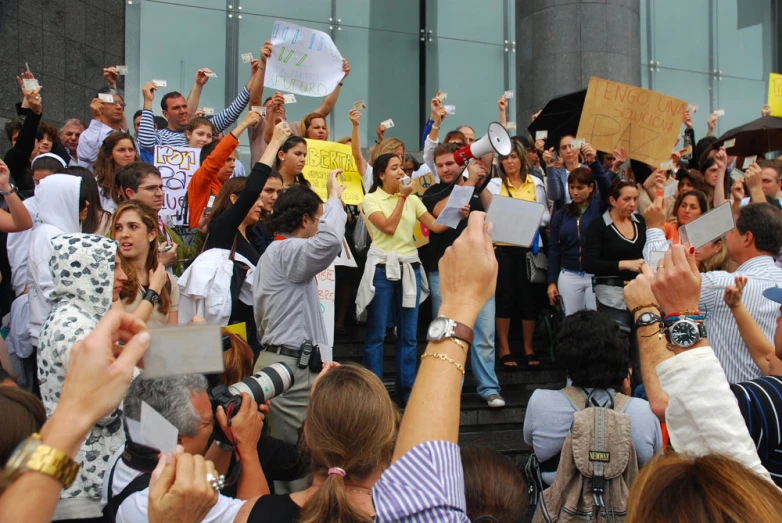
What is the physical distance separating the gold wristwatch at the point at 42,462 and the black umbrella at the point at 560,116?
8.06 m

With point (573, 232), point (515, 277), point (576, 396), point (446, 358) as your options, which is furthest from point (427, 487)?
point (515, 277)

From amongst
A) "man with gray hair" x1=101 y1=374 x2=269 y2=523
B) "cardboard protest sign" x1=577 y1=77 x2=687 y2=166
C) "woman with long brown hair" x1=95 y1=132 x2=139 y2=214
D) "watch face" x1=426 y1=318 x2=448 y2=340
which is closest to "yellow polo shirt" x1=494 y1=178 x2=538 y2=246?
"cardboard protest sign" x1=577 y1=77 x2=687 y2=166

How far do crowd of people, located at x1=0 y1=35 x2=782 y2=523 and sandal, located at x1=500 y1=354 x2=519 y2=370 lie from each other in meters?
0.02

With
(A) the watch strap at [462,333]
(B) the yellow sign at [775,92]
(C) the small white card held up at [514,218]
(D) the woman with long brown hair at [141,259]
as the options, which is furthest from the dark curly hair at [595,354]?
(B) the yellow sign at [775,92]

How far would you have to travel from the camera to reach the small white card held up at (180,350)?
1632 mm

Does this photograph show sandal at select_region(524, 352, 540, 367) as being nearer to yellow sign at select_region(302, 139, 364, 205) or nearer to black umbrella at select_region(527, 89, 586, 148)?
yellow sign at select_region(302, 139, 364, 205)

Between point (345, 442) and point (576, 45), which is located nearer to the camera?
point (345, 442)

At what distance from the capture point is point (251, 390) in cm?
321

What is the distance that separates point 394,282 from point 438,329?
4506 millimetres

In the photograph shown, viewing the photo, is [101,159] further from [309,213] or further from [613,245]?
[613,245]

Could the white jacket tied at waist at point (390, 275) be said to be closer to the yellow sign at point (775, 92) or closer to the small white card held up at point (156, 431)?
the small white card held up at point (156, 431)

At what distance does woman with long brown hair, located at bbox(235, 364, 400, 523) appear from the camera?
7.47 ft

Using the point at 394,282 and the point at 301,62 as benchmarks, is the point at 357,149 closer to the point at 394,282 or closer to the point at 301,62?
the point at 301,62

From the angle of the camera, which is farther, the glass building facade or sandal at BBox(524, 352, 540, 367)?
the glass building facade
